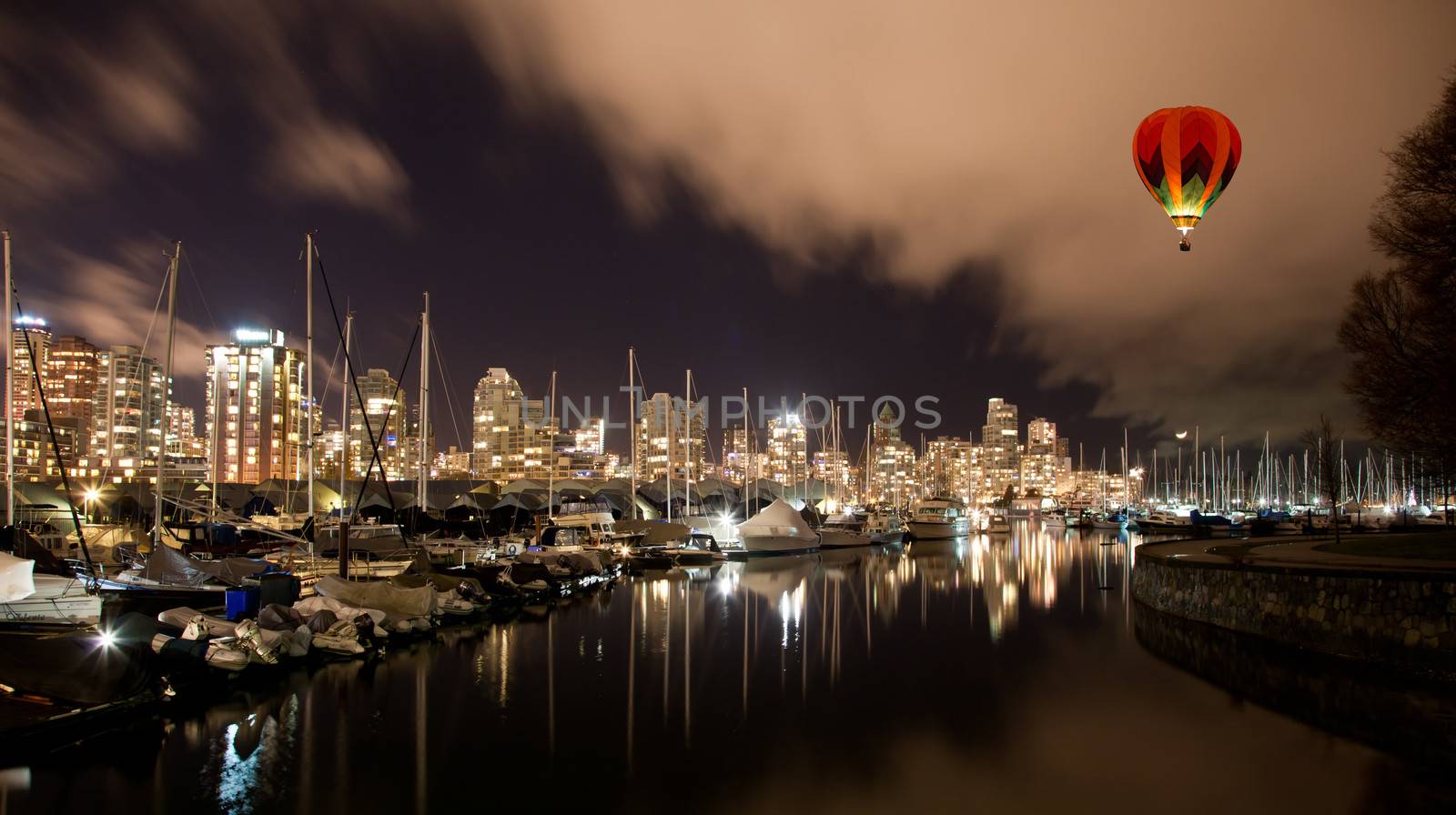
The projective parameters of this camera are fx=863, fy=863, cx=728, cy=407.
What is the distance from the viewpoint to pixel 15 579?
18062mm

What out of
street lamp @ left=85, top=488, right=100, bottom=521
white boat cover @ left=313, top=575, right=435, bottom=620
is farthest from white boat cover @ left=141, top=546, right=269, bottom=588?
street lamp @ left=85, top=488, right=100, bottom=521

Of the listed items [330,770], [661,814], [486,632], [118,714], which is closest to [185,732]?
[118,714]

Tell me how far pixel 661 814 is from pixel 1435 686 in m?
16.0

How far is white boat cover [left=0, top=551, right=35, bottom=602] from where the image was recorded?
58.6 feet

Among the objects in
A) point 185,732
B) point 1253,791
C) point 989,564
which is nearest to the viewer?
point 1253,791

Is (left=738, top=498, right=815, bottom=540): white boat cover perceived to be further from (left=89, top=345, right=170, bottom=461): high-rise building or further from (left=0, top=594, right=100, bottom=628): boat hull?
(left=89, top=345, right=170, bottom=461): high-rise building

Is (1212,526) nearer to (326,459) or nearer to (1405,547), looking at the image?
(1405,547)

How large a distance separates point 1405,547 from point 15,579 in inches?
1461

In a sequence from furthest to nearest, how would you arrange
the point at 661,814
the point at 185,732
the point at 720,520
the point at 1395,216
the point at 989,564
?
the point at 720,520 → the point at 989,564 → the point at 1395,216 → the point at 185,732 → the point at 661,814

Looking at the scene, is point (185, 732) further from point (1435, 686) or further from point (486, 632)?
point (1435, 686)

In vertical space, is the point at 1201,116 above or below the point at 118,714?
above

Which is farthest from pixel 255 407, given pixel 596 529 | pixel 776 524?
pixel 776 524

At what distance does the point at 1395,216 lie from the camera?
81.0 feet

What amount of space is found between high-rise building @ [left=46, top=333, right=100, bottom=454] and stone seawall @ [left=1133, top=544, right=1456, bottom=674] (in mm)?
204239
